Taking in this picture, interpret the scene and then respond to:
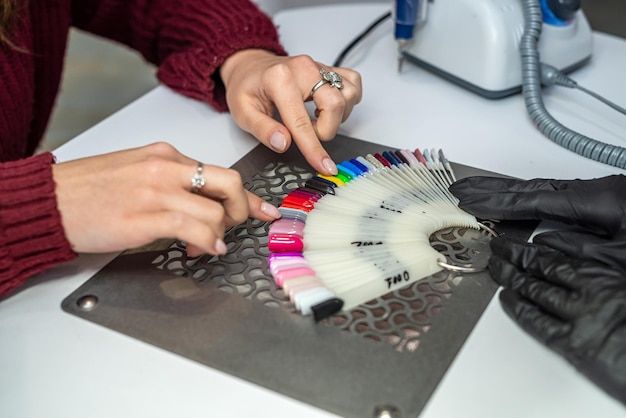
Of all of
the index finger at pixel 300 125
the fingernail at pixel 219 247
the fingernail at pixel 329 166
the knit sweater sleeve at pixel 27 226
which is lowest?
the knit sweater sleeve at pixel 27 226

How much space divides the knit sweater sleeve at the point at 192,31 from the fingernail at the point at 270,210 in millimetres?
287

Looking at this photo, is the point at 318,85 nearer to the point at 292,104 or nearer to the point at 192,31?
the point at 292,104

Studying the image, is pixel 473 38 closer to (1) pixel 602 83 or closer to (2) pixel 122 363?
(1) pixel 602 83

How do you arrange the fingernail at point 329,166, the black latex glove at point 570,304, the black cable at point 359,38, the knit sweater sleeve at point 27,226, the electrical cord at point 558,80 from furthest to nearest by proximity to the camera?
the black cable at point 359,38 → the electrical cord at point 558,80 → the fingernail at point 329,166 → the knit sweater sleeve at point 27,226 → the black latex glove at point 570,304

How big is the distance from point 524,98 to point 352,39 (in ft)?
1.08

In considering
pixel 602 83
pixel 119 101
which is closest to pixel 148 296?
pixel 602 83

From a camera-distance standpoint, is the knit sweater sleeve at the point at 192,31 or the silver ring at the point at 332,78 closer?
the silver ring at the point at 332,78

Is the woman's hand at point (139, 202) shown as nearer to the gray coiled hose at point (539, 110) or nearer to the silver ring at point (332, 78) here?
the silver ring at point (332, 78)

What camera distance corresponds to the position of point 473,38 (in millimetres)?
911

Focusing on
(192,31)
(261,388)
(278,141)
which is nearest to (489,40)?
(278,141)

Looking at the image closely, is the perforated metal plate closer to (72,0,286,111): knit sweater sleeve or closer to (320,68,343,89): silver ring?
(320,68,343,89): silver ring

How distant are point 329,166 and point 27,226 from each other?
1.07 feet

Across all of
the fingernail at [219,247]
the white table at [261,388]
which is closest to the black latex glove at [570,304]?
the white table at [261,388]

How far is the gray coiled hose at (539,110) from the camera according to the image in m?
0.79
